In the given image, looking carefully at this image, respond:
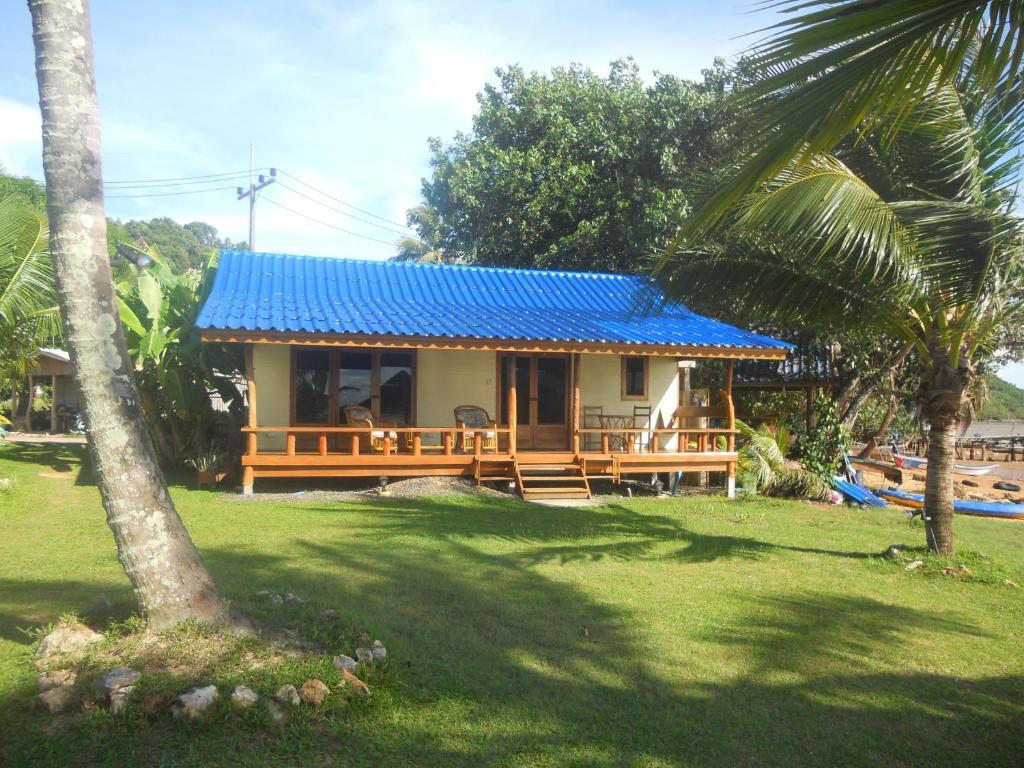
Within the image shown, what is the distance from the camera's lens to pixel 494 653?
217 inches

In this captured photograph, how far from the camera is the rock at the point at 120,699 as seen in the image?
13.0 ft

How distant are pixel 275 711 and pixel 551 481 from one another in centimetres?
1015

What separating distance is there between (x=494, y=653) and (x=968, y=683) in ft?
10.9

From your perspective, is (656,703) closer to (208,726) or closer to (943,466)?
(208,726)

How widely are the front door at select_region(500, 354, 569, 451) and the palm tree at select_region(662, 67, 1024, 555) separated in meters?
6.63

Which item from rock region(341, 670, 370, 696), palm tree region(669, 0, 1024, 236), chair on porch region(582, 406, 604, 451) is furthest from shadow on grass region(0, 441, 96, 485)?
palm tree region(669, 0, 1024, 236)

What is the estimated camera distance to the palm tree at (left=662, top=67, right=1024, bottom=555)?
7.08 m

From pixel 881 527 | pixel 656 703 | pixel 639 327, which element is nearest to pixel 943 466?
pixel 881 527

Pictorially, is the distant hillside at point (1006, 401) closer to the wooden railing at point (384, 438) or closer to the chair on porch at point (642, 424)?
the chair on porch at point (642, 424)

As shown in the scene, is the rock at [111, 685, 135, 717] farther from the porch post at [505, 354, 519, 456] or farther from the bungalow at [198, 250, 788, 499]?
the porch post at [505, 354, 519, 456]

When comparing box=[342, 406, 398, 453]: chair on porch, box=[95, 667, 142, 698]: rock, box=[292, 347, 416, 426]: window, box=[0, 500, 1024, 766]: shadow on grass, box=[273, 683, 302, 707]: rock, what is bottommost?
box=[0, 500, 1024, 766]: shadow on grass

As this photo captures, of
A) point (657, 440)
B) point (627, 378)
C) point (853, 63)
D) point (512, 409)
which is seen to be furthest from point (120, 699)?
point (627, 378)

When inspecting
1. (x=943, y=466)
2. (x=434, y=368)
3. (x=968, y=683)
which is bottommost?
(x=968, y=683)

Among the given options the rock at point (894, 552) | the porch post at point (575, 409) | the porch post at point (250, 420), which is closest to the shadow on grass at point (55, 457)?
the porch post at point (250, 420)
